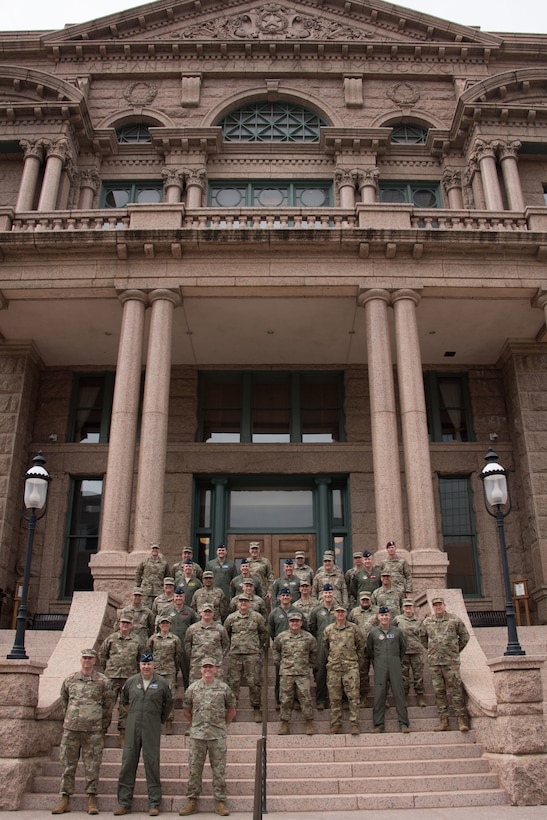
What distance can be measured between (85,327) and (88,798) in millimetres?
12753

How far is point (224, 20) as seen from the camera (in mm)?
24234

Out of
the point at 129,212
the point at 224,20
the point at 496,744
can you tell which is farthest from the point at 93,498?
the point at 224,20

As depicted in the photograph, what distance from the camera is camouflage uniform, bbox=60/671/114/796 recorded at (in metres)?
8.31

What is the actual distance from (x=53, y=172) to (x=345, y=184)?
8.41 meters

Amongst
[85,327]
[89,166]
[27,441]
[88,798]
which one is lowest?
[88,798]

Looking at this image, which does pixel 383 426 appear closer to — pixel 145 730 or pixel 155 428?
pixel 155 428

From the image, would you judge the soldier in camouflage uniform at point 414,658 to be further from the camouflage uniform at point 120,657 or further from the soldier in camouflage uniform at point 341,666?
the camouflage uniform at point 120,657

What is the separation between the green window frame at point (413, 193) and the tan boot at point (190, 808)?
1827cm

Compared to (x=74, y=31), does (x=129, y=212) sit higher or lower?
lower

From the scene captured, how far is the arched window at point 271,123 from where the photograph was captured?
23.1m

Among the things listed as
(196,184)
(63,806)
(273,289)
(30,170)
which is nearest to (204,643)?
(63,806)

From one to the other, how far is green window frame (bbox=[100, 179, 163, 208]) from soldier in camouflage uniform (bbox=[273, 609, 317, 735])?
52.3ft

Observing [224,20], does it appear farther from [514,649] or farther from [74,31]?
[514,649]

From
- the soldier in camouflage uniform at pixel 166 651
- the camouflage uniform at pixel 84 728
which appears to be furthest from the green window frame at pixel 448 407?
the camouflage uniform at pixel 84 728
